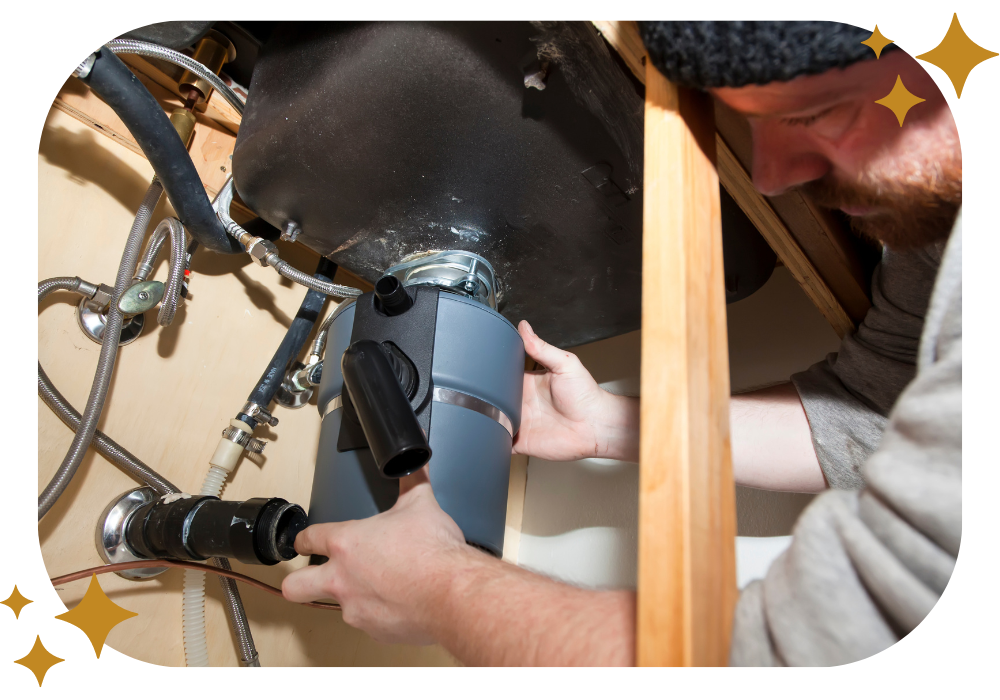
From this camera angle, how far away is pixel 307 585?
53 centimetres

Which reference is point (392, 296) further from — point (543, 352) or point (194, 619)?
point (194, 619)

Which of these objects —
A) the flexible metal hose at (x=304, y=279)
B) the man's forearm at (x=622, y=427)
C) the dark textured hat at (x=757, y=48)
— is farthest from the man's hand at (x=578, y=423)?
the dark textured hat at (x=757, y=48)

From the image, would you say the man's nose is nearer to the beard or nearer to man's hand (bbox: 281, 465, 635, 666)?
the beard

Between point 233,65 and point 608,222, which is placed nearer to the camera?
point 608,222

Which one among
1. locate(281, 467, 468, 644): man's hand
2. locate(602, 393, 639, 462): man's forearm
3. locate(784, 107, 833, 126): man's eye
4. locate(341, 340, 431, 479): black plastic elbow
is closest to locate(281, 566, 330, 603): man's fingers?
locate(281, 467, 468, 644): man's hand

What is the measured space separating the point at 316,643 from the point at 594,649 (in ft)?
2.18

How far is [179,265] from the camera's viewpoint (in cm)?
72

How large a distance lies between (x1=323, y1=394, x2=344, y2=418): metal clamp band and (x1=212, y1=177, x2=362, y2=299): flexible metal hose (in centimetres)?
18

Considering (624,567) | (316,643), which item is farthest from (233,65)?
(624,567)

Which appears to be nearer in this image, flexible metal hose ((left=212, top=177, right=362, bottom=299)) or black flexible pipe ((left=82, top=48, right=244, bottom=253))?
black flexible pipe ((left=82, top=48, right=244, bottom=253))

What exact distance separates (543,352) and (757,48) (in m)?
0.49

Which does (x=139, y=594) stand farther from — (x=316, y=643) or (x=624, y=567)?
(x=624, y=567)

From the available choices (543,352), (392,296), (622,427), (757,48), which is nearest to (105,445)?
(392,296)

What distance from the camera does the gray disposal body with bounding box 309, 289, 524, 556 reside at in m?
0.56
